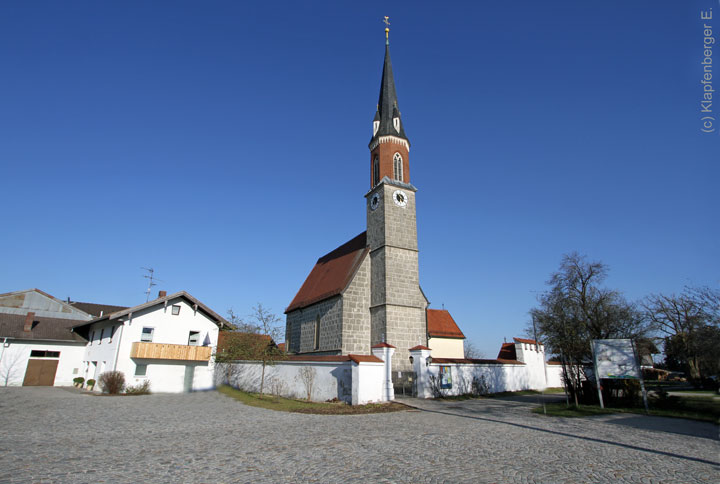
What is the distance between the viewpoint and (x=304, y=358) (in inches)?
874

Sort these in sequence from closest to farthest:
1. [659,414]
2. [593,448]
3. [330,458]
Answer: [330,458], [593,448], [659,414]

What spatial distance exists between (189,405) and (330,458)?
13174mm

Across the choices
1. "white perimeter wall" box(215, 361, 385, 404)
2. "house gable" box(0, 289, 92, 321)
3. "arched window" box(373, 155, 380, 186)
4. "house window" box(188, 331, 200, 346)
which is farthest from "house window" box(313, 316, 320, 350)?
"house gable" box(0, 289, 92, 321)

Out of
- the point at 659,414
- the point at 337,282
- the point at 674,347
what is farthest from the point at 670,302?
the point at 337,282

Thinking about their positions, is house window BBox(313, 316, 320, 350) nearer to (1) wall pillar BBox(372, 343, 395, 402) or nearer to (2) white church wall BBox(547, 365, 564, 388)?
(1) wall pillar BBox(372, 343, 395, 402)

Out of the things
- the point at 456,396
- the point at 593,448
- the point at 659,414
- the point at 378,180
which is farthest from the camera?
the point at 378,180

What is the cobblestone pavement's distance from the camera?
22.4 feet

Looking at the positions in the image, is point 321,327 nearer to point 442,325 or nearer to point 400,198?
point 400,198

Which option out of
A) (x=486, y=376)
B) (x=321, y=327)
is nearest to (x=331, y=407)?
(x=486, y=376)

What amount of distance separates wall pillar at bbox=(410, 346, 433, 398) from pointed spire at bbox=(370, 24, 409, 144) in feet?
53.7

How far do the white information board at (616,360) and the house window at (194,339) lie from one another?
24.4m

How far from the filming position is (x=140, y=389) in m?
24.2

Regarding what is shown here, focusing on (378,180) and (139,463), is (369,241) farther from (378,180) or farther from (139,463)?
(139,463)

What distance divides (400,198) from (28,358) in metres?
29.5
